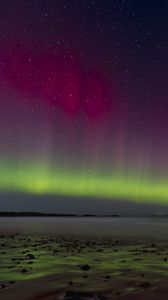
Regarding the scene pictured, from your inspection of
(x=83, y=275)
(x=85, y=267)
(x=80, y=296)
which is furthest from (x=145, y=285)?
(x=85, y=267)

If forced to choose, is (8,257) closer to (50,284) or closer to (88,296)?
(50,284)

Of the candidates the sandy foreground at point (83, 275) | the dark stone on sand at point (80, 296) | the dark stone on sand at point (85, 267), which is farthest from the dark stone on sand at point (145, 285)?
the dark stone on sand at point (85, 267)

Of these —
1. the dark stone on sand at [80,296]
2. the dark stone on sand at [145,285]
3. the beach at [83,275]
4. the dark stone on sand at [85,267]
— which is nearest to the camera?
the dark stone on sand at [80,296]

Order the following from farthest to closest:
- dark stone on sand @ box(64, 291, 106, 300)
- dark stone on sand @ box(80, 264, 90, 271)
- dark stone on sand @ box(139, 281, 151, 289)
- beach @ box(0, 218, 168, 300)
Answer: dark stone on sand @ box(80, 264, 90, 271)
dark stone on sand @ box(139, 281, 151, 289)
beach @ box(0, 218, 168, 300)
dark stone on sand @ box(64, 291, 106, 300)

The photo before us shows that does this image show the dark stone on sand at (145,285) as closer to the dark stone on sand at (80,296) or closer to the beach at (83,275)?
the beach at (83,275)

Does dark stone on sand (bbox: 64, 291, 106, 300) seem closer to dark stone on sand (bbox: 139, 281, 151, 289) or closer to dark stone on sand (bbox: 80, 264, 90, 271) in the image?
dark stone on sand (bbox: 139, 281, 151, 289)

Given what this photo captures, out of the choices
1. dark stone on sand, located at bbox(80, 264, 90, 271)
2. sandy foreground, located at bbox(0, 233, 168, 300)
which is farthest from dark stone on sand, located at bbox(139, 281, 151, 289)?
dark stone on sand, located at bbox(80, 264, 90, 271)

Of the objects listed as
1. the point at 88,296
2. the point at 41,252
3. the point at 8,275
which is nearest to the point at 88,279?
the point at 8,275

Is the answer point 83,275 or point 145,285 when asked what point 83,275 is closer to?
point 83,275

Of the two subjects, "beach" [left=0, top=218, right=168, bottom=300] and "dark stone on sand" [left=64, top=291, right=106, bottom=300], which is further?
"beach" [left=0, top=218, right=168, bottom=300]

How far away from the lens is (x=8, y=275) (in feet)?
68.4

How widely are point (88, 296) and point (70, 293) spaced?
34.4 inches

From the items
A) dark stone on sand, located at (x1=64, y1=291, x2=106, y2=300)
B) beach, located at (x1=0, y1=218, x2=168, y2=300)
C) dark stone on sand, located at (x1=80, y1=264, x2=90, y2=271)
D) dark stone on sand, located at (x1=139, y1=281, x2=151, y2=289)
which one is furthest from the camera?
dark stone on sand, located at (x1=80, y1=264, x2=90, y2=271)

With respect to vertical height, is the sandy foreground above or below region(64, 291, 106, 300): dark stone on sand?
below
